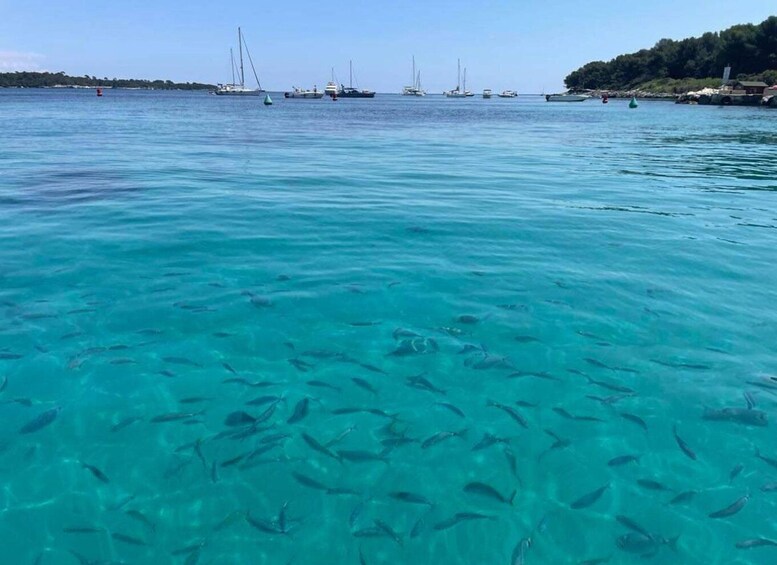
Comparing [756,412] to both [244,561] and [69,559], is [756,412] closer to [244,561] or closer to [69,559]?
[244,561]

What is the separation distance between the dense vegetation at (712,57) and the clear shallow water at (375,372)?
131m

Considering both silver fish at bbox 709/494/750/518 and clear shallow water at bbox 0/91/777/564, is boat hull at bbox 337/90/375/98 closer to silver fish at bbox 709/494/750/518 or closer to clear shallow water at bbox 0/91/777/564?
clear shallow water at bbox 0/91/777/564

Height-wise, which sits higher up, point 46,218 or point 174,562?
point 46,218

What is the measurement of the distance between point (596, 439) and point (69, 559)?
5.47 metres

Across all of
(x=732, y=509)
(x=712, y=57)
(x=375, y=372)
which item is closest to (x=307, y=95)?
(x=712, y=57)

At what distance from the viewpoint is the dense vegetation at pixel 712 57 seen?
422 ft

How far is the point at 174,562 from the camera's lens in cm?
500

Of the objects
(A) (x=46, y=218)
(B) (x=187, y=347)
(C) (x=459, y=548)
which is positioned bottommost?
(C) (x=459, y=548)

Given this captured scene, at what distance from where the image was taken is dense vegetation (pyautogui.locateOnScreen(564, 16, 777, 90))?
128 metres

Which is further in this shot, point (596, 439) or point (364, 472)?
point (596, 439)

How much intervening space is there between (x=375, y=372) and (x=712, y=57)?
575 ft

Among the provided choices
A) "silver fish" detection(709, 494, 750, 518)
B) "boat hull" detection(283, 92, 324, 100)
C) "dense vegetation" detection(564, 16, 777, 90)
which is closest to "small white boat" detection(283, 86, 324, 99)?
"boat hull" detection(283, 92, 324, 100)

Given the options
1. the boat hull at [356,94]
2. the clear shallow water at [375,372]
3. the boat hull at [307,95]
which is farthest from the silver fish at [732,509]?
the boat hull at [356,94]

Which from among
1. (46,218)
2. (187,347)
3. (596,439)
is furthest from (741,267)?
(46,218)
